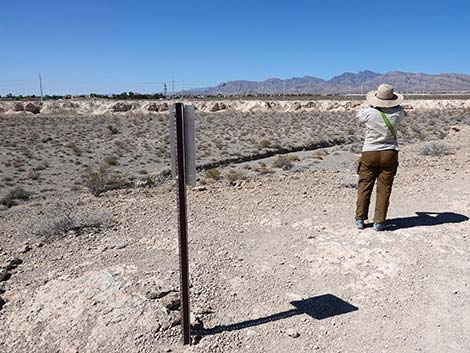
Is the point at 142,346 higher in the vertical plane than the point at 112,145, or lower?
higher

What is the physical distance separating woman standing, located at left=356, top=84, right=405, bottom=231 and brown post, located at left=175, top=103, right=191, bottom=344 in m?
3.22

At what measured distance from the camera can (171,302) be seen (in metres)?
4.49

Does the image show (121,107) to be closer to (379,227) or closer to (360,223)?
(360,223)

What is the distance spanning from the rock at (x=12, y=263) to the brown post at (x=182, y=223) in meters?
2.94

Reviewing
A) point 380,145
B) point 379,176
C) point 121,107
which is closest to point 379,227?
point 379,176

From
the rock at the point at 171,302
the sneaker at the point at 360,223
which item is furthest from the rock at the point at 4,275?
the sneaker at the point at 360,223

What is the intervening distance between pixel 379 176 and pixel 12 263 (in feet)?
16.8

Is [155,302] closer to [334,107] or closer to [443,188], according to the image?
[443,188]

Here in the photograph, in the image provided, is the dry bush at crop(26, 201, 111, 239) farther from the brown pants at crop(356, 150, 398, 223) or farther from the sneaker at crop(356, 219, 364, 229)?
the brown pants at crop(356, 150, 398, 223)

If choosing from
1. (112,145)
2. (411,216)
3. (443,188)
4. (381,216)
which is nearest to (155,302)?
(381,216)

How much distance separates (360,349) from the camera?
12.5 feet

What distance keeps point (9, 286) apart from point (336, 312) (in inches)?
151

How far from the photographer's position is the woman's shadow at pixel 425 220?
6348mm

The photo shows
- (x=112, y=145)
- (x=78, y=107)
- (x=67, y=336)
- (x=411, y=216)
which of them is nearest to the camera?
(x=67, y=336)
